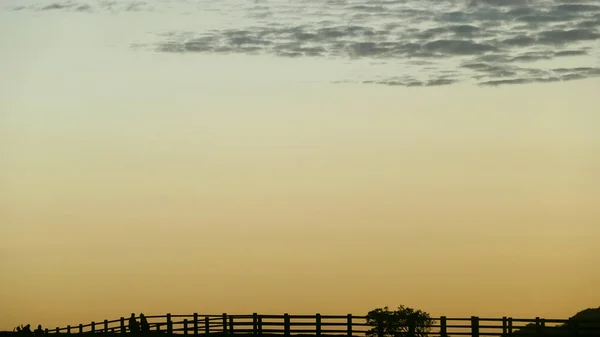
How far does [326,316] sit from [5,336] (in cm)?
1762

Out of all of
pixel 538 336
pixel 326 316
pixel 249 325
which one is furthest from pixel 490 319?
pixel 249 325

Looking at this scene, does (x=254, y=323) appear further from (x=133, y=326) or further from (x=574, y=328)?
(x=574, y=328)

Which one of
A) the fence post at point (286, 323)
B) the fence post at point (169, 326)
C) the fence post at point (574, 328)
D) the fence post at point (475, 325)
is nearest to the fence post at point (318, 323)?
the fence post at point (286, 323)

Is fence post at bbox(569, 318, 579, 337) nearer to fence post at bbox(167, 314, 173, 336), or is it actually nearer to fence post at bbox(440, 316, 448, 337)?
fence post at bbox(440, 316, 448, 337)

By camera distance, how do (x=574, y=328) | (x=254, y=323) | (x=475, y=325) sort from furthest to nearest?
(x=254, y=323) < (x=475, y=325) < (x=574, y=328)

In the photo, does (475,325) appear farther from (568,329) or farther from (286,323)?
(286,323)

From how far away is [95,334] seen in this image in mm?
58562

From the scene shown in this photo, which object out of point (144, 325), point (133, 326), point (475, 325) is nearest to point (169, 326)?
point (144, 325)

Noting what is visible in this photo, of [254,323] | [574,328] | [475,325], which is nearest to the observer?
[574,328]

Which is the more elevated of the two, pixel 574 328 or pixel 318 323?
pixel 318 323

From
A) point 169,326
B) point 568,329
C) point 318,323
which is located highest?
point 169,326

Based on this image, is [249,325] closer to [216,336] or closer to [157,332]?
[216,336]

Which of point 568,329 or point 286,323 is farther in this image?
point 286,323

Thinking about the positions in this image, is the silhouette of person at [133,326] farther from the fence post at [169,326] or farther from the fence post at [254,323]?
the fence post at [254,323]
